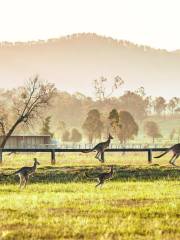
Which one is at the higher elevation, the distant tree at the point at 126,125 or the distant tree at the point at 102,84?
the distant tree at the point at 102,84

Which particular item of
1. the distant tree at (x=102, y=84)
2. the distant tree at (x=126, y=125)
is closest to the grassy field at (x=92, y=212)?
the distant tree at (x=126, y=125)

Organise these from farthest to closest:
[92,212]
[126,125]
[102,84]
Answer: [102,84] → [126,125] → [92,212]

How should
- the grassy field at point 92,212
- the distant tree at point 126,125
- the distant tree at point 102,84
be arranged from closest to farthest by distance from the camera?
the grassy field at point 92,212, the distant tree at point 126,125, the distant tree at point 102,84

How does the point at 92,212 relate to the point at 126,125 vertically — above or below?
below

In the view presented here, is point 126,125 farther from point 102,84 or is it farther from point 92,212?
point 92,212

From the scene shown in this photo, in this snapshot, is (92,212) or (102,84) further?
(102,84)

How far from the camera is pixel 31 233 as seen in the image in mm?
13648

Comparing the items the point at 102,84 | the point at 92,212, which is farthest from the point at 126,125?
the point at 92,212

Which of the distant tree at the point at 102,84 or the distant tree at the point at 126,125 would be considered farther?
the distant tree at the point at 102,84

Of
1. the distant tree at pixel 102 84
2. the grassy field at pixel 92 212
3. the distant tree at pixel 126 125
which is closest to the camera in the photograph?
the grassy field at pixel 92 212

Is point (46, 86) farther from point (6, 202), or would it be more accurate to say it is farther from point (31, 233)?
point (31, 233)

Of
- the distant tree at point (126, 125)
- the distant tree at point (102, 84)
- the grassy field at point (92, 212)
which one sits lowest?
the grassy field at point (92, 212)

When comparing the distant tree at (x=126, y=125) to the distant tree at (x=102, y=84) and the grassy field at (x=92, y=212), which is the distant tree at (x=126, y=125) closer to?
the distant tree at (x=102, y=84)

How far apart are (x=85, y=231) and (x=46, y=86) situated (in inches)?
2277
